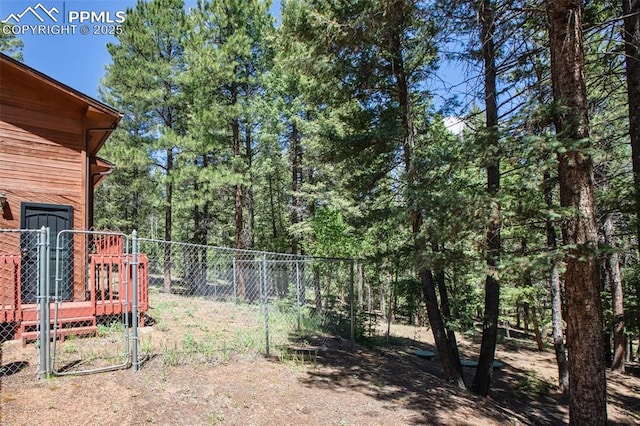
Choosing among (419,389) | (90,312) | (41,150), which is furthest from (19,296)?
(419,389)

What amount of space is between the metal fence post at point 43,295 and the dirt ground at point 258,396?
0.72 ft

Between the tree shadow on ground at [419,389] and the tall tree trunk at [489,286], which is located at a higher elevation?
the tall tree trunk at [489,286]

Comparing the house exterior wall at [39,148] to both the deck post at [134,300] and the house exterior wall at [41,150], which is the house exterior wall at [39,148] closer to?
the house exterior wall at [41,150]

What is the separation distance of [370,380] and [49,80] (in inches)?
308

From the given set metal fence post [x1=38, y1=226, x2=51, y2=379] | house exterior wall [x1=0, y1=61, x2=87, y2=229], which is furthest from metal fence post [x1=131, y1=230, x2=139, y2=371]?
house exterior wall [x1=0, y1=61, x2=87, y2=229]

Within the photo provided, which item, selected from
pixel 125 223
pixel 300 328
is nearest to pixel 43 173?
pixel 300 328

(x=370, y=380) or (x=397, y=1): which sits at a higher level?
(x=397, y=1)

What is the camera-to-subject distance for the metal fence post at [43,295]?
4.15 metres

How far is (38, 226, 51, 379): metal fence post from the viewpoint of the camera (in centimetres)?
415

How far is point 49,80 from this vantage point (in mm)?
7113

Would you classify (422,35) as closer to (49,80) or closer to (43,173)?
(49,80)

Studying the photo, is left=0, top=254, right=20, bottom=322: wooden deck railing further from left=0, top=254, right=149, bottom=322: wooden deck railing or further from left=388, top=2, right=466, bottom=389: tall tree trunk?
left=388, top=2, right=466, bottom=389: tall tree trunk

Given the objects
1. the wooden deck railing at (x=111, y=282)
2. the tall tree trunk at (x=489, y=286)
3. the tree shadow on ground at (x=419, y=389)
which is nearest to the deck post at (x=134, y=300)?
the wooden deck railing at (x=111, y=282)

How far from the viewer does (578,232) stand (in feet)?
13.7
